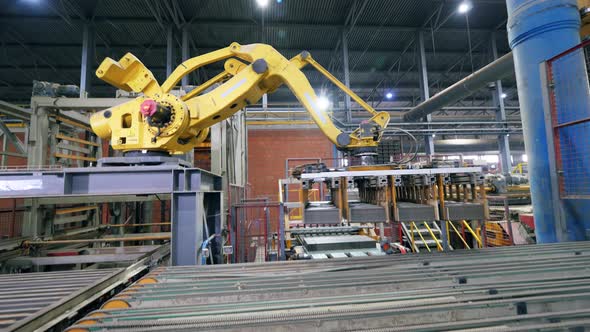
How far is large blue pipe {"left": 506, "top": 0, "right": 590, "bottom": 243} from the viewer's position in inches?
116

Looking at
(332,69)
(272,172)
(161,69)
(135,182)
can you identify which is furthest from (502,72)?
(161,69)

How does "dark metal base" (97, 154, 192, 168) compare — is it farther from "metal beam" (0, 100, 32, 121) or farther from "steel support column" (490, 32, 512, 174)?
"steel support column" (490, 32, 512, 174)

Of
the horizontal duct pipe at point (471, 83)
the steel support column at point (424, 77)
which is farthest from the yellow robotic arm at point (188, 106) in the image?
the steel support column at point (424, 77)

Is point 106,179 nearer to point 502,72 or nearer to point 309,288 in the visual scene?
point 309,288

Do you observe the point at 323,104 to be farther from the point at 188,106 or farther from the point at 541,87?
the point at 541,87

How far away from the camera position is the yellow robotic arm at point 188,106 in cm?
352

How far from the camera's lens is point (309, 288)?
1.73 m

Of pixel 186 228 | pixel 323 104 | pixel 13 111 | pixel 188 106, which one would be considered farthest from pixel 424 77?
pixel 13 111

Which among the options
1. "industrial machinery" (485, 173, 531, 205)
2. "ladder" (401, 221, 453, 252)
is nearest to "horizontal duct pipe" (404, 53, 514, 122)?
"industrial machinery" (485, 173, 531, 205)

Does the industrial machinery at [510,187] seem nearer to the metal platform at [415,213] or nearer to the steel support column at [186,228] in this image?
the metal platform at [415,213]

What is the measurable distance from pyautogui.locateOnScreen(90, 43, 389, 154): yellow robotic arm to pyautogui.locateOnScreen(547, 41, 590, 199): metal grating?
2.05 meters

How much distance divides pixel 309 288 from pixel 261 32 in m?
11.0

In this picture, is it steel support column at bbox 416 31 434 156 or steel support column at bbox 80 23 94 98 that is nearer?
steel support column at bbox 80 23 94 98

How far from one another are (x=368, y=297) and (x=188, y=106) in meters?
3.66
